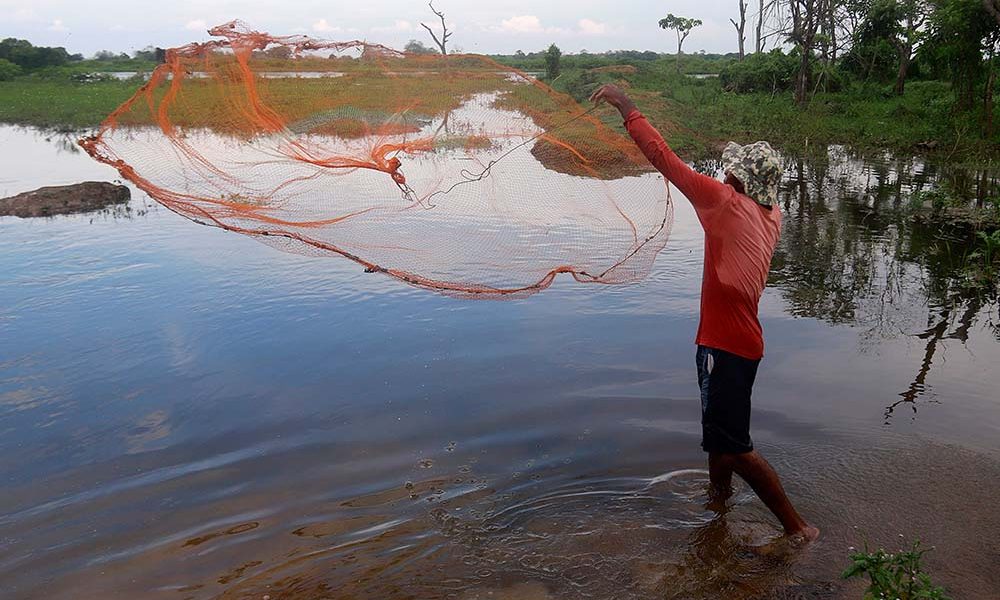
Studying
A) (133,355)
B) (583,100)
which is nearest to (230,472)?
(133,355)

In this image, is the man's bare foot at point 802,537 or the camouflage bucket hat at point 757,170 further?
the man's bare foot at point 802,537

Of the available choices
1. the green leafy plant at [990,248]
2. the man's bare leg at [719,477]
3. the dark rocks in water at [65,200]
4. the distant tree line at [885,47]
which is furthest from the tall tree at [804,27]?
the man's bare leg at [719,477]

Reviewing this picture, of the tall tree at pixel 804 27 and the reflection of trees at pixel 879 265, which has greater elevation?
the tall tree at pixel 804 27

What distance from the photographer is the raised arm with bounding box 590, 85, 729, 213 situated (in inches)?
108

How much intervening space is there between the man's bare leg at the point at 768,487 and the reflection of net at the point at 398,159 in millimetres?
1313

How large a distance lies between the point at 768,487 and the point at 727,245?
1.00m

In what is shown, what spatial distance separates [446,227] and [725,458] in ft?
7.84

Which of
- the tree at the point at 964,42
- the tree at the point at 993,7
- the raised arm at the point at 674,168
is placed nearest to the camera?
the raised arm at the point at 674,168

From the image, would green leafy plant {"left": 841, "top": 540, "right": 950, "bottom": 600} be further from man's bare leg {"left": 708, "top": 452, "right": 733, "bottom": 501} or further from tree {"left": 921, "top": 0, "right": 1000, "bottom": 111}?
tree {"left": 921, "top": 0, "right": 1000, "bottom": 111}

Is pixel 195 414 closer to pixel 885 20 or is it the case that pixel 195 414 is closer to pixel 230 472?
pixel 230 472

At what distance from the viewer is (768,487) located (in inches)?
119

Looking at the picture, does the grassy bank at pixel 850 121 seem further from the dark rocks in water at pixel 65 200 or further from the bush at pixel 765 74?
the dark rocks in water at pixel 65 200

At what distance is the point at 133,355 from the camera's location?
5141mm

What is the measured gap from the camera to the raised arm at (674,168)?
276 cm
